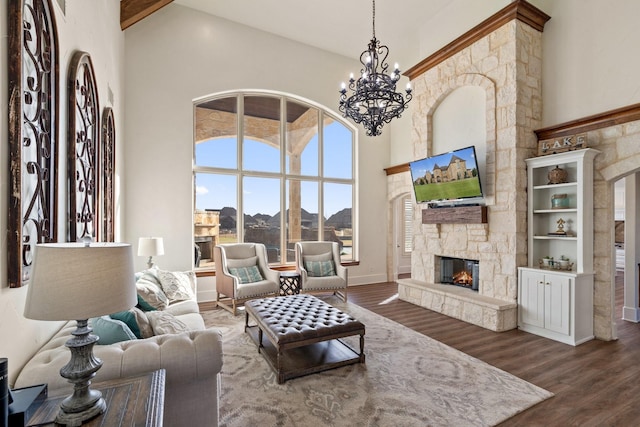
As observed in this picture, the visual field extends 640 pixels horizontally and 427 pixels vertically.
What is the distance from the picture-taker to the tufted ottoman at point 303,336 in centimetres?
291

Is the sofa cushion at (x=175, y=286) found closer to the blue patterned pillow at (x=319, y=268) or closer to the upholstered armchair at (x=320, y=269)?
the upholstered armchair at (x=320, y=269)

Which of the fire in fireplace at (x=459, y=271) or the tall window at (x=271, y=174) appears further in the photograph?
the tall window at (x=271, y=174)

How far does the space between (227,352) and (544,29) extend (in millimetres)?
6103

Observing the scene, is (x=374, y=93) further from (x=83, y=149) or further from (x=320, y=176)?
(x=320, y=176)

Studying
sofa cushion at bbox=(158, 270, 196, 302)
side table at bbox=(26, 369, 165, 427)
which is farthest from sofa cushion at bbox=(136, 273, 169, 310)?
side table at bbox=(26, 369, 165, 427)

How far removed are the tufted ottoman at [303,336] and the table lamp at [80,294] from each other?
176 cm

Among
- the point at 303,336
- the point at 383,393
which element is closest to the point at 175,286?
the point at 303,336

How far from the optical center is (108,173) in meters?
3.79

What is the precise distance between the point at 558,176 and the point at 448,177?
1409 mm

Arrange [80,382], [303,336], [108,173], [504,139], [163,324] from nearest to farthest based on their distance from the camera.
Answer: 1. [80,382]
2. [163,324]
3. [303,336]
4. [108,173]
5. [504,139]

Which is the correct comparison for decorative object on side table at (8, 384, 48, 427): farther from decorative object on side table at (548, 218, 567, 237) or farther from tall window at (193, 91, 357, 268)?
decorative object on side table at (548, 218, 567, 237)

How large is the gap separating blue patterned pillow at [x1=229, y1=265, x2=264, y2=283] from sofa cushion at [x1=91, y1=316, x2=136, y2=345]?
321 centimetres

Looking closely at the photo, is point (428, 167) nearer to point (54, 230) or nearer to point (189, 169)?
point (189, 169)

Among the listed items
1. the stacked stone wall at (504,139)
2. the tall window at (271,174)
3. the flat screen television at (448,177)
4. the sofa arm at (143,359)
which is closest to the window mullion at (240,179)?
the tall window at (271,174)
